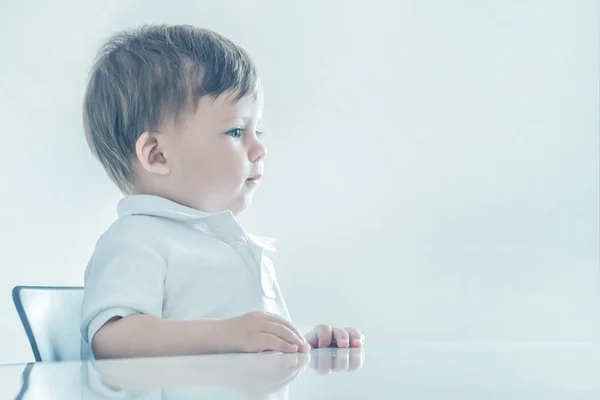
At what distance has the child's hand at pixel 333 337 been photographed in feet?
3.45

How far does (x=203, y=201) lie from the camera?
47.6 inches

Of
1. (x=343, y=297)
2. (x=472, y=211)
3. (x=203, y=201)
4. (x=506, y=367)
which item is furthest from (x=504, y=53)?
(x=506, y=367)

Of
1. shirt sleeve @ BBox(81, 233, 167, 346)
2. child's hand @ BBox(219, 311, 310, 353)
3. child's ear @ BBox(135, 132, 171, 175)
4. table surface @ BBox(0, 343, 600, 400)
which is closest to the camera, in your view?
table surface @ BBox(0, 343, 600, 400)

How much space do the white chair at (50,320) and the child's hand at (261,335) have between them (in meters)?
0.26

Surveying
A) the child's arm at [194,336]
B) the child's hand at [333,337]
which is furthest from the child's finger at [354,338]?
the child's arm at [194,336]

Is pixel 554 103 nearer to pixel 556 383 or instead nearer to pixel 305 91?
pixel 305 91

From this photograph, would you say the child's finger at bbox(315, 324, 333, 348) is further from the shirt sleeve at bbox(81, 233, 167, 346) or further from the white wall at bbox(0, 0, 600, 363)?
the white wall at bbox(0, 0, 600, 363)

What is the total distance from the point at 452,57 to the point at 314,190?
25.7 inches

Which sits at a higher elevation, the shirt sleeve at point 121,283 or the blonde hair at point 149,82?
the blonde hair at point 149,82

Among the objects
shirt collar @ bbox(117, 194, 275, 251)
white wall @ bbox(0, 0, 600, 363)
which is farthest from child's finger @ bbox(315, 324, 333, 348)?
white wall @ bbox(0, 0, 600, 363)

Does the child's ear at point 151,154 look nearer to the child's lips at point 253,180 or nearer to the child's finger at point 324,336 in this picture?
the child's lips at point 253,180

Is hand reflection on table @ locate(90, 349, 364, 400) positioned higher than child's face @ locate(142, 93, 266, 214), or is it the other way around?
child's face @ locate(142, 93, 266, 214)

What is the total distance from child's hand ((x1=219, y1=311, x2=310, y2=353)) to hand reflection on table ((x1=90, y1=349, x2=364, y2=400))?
182 millimetres

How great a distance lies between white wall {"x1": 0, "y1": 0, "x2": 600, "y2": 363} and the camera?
8.57 ft
